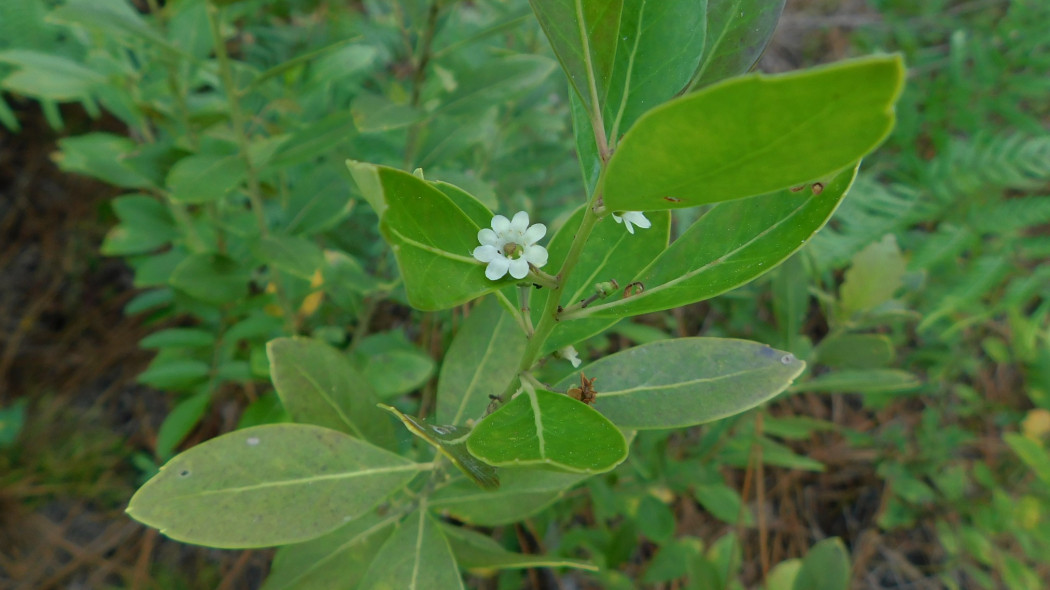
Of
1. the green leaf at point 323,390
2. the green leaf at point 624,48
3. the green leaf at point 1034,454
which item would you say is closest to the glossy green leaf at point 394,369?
the green leaf at point 323,390

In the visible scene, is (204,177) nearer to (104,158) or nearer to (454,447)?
(104,158)

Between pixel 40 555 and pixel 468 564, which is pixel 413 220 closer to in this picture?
pixel 468 564

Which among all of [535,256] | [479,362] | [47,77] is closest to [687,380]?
[535,256]

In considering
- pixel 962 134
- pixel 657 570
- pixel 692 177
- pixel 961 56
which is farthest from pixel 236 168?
pixel 962 134

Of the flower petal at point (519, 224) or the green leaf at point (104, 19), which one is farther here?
the green leaf at point (104, 19)

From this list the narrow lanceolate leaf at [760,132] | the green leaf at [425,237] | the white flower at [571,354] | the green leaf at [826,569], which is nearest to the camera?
the narrow lanceolate leaf at [760,132]

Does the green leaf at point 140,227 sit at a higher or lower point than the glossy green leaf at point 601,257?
lower

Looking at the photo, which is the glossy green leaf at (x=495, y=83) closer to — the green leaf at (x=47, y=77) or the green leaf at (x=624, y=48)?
the green leaf at (x=624, y=48)
